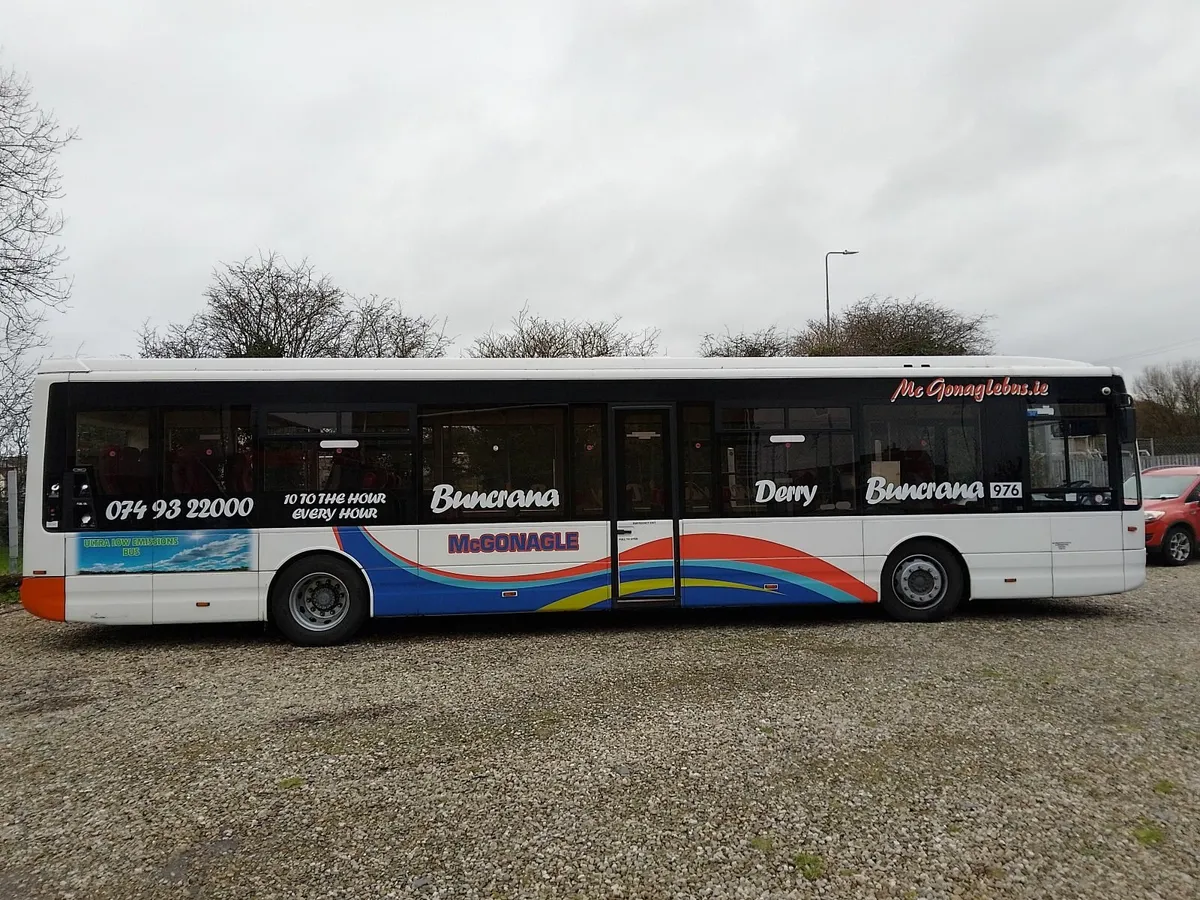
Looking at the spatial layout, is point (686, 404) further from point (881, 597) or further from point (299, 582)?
point (299, 582)

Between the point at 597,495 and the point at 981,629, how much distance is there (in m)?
4.12

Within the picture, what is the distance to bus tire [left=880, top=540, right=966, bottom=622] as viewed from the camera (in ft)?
23.8

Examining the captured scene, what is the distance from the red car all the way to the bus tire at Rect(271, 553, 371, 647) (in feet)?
40.5

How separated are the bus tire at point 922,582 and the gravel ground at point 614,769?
0.63 metres

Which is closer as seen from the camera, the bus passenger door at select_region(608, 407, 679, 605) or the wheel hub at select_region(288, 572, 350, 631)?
the wheel hub at select_region(288, 572, 350, 631)

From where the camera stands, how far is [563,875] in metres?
2.85

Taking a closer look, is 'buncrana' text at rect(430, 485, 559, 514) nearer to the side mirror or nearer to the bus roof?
the bus roof

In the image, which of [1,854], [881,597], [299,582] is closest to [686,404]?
[881,597]

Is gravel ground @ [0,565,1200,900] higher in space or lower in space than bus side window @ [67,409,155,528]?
lower

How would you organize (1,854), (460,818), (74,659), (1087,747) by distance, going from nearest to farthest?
(1,854) → (460,818) → (1087,747) → (74,659)

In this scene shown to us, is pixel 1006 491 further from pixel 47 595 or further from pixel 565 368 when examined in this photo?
pixel 47 595

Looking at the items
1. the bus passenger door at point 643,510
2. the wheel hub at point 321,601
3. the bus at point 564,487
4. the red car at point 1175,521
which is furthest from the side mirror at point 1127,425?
the wheel hub at point 321,601

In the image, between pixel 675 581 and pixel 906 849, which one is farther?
pixel 675 581

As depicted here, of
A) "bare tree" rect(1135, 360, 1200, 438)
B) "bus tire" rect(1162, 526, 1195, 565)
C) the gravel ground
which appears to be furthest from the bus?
"bare tree" rect(1135, 360, 1200, 438)
